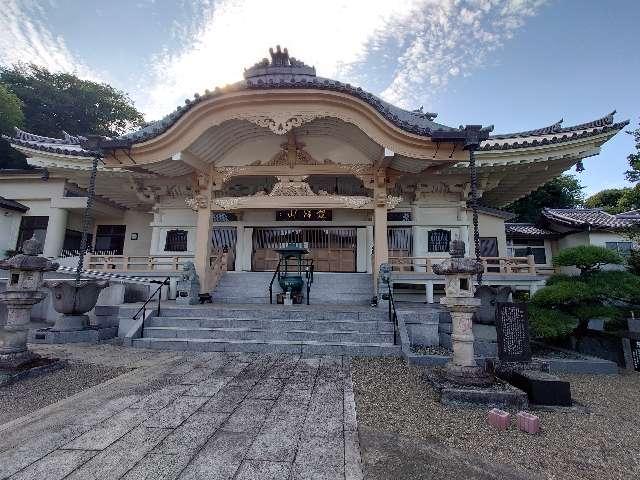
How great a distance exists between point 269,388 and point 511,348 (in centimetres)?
382

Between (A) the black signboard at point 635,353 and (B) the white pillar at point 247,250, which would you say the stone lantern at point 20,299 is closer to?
(B) the white pillar at point 247,250

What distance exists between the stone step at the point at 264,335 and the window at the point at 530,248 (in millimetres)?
16396

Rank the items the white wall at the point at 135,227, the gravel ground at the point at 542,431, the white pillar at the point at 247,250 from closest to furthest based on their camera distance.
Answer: the gravel ground at the point at 542,431 → the white pillar at the point at 247,250 → the white wall at the point at 135,227

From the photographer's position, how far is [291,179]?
1003cm


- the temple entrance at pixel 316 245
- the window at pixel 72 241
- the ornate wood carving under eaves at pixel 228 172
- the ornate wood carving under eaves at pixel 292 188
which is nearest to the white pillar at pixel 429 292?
the temple entrance at pixel 316 245

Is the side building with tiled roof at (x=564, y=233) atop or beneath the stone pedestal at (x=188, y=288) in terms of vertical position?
atop

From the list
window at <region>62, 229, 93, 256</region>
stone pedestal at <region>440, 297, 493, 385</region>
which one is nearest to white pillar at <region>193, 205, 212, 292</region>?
stone pedestal at <region>440, 297, 493, 385</region>

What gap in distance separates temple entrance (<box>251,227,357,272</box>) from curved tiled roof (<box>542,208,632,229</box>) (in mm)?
13081

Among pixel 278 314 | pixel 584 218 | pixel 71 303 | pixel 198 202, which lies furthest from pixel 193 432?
pixel 584 218

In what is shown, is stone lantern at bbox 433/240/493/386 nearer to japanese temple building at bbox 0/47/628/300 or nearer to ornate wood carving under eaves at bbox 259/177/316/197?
japanese temple building at bbox 0/47/628/300

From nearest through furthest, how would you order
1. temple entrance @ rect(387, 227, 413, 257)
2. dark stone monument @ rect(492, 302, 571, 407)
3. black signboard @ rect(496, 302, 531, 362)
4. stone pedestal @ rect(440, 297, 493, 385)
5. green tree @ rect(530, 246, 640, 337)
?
stone pedestal @ rect(440, 297, 493, 385) → dark stone monument @ rect(492, 302, 571, 407) → black signboard @ rect(496, 302, 531, 362) → green tree @ rect(530, 246, 640, 337) → temple entrance @ rect(387, 227, 413, 257)

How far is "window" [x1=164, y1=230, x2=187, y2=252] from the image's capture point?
1285 cm

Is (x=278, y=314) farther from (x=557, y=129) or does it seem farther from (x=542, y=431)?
(x=557, y=129)

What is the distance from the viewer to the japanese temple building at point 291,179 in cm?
846
